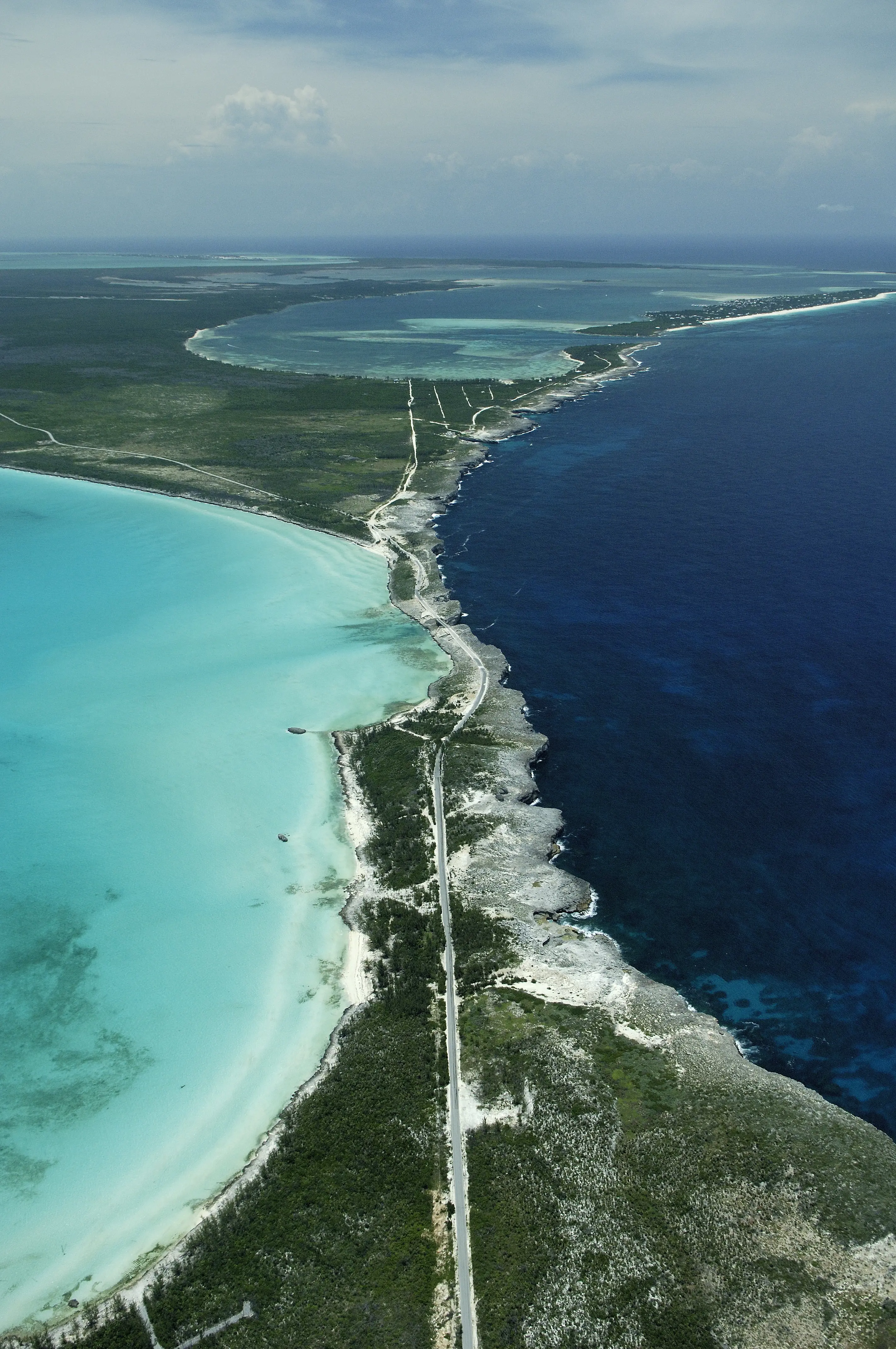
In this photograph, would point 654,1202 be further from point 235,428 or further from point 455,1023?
point 235,428

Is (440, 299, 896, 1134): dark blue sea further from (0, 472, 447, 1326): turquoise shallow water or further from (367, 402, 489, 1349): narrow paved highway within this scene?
(0, 472, 447, 1326): turquoise shallow water

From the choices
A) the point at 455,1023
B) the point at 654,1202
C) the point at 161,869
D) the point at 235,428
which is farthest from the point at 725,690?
the point at 235,428

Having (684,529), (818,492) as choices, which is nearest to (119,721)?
(684,529)

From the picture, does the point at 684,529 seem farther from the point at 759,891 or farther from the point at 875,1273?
the point at 875,1273

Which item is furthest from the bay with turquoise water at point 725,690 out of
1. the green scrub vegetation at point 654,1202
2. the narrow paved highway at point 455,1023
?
the green scrub vegetation at point 654,1202

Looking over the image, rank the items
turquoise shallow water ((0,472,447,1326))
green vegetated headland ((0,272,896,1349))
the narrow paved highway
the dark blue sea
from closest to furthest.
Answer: green vegetated headland ((0,272,896,1349)) < the narrow paved highway < turquoise shallow water ((0,472,447,1326)) < the dark blue sea

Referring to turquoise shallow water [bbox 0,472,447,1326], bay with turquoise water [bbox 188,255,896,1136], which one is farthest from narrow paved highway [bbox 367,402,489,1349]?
bay with turquoise water [bbox 188,255,896,1136]
